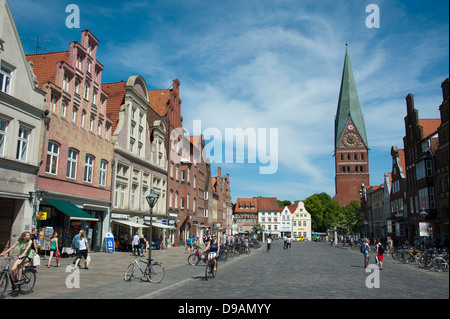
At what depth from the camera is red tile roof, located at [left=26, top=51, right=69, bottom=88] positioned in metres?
25.8

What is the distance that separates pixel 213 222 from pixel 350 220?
85.8 ft

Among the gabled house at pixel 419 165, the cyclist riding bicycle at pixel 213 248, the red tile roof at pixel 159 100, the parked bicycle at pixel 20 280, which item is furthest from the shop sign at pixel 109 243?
the gabled house at pixel 419 165

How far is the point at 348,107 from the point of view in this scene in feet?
413

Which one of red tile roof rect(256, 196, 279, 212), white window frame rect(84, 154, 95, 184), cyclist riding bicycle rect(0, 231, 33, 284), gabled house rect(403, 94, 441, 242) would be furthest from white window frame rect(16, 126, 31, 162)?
red tile roof rect(256, 196, 279, 212)

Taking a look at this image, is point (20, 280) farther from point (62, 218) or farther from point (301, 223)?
point (301, 223)

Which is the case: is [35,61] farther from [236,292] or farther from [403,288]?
[403,288]

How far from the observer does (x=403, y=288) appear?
1308 cm

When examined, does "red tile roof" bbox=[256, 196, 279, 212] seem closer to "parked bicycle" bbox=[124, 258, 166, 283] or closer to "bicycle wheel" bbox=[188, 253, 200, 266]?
"bicycle wheel" bbox=[188, 253, 200, 266]

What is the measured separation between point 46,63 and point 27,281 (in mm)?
20351

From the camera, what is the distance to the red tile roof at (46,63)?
25.8 metres

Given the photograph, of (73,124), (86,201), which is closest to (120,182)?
(86,201)

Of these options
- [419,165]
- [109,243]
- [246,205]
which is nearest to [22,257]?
[109,243]

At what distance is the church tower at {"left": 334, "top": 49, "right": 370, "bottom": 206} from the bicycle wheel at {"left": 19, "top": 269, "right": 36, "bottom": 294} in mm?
114057

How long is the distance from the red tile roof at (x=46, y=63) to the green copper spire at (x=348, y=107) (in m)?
109
